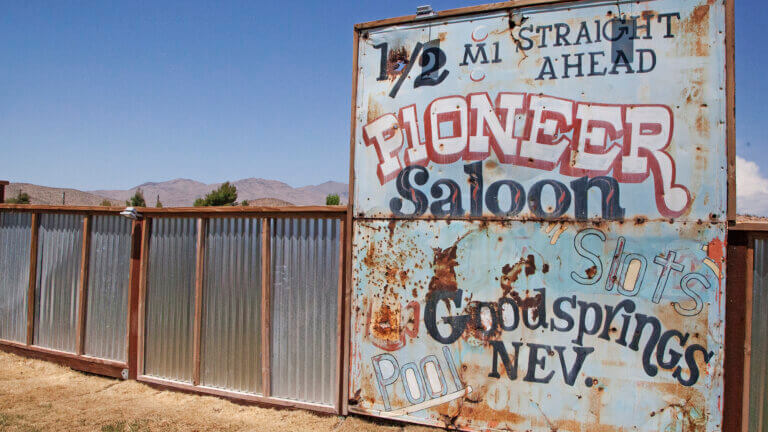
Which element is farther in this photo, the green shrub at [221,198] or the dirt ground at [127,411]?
the green shrub at [221,198]

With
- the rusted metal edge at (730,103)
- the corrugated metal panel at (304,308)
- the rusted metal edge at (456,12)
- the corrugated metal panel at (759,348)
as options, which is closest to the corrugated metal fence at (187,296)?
the corrugated metal panel at (304,308)

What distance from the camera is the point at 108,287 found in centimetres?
657

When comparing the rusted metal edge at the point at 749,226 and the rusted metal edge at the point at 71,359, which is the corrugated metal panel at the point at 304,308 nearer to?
the rusted metal edge at the point at 71,359

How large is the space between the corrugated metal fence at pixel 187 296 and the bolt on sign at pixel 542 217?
1.69ft

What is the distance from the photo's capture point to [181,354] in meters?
6.01

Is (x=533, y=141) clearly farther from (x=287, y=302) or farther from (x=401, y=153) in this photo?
(x=287, y=302)

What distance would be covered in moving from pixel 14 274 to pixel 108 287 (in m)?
2.10

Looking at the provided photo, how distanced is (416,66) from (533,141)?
1.43m

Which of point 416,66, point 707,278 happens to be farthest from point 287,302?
point 707,278

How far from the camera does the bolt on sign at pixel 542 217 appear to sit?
409cm

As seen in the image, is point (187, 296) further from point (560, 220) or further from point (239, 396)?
point (560, 220)

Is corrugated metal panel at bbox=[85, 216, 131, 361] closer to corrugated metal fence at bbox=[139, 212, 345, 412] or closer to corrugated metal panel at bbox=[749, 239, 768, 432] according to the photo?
corrugated metal fence at bbox=[139, 212, 345, 412]

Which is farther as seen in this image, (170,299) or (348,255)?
(170,299)

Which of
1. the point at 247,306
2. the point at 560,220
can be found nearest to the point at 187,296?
the point at 247,306
